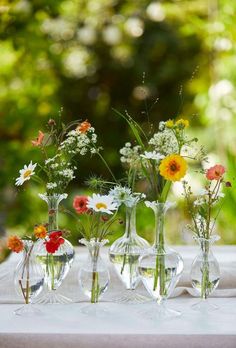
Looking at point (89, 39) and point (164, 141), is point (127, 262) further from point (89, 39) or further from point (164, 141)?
point (89, 39)

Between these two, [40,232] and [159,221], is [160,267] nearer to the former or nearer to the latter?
[159,221]

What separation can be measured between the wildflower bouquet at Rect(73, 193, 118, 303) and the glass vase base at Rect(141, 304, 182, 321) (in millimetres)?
129

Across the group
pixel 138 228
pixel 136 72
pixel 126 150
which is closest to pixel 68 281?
pixel 126 150

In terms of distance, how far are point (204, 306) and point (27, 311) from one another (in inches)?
16.7

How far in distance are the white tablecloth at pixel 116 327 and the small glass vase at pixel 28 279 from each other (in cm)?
4

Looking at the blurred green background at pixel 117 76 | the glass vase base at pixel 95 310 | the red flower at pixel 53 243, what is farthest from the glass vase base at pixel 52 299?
the blurred green background at pixel 117 76

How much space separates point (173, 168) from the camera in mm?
1529

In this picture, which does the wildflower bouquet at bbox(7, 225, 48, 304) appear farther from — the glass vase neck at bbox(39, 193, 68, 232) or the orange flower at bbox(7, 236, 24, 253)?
the glass vase neck at bbox(39, 193, 68, 232)

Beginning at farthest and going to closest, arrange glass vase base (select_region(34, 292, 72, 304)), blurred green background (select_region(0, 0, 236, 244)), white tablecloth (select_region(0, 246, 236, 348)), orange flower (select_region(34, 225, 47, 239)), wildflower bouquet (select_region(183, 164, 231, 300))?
1. blurred green background (select_region(0, 0, 236, 244))
2. glass vase base (select_region(34, 292, 72, 304))
3. wildflower bouquet (select_region(183, 164, 231, 300))
4. orange flower (select_region(34, 225, 47, 239))
5. white tablecloth (select_region(0, 246, 236, 348))

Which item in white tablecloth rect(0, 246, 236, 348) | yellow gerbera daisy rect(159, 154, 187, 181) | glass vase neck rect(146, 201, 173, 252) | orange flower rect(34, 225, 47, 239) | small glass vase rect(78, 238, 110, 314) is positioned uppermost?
yellow gerbera daisy rect(159, 154, 187, 181)

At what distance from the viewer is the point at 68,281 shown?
6.21 ft

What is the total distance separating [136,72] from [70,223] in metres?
1.42

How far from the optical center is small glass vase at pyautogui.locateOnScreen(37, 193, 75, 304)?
1.68m

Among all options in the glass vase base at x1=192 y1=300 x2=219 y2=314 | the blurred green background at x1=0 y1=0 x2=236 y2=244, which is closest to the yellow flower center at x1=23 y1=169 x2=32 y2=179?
the glass vase base at x1=192 y1=300 x2=219 y2=314
